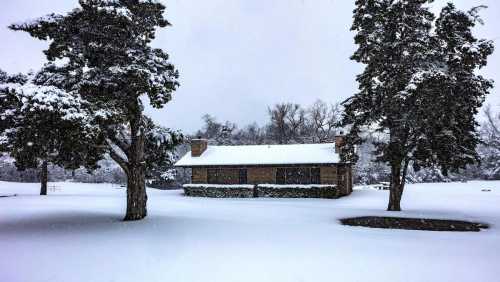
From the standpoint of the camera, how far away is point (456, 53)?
18656 millimetres

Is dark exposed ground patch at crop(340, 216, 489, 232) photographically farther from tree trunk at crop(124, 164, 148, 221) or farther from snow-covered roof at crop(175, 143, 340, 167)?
snow-covered roof at crop(175, 143, 340, 167)

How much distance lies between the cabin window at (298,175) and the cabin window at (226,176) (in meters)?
3.57

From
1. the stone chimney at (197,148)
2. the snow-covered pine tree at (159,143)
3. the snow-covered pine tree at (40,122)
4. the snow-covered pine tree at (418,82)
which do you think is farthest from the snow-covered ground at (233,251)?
the stone chimney at (197,148)

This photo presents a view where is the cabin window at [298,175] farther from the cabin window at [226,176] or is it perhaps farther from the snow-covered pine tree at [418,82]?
the snow-covered pine tree at [418,82]

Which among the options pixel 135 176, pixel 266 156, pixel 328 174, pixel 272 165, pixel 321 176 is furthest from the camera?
pixel 266 156

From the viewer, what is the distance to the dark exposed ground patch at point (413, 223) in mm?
16587

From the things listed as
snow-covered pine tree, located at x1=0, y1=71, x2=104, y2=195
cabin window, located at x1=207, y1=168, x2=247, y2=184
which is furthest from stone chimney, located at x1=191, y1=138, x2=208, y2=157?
snow-covered pine tree, located at x1=0, y1=71, x2=104, y2=195

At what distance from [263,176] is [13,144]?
77.0ft

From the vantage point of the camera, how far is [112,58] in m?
15.8

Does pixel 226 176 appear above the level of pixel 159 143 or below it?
below

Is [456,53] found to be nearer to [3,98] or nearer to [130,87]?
[130,87]

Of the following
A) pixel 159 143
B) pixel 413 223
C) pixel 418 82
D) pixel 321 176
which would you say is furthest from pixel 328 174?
pixel 159 143

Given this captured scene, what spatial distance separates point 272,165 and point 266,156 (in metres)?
1.91

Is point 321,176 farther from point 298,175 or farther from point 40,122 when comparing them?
point 40,122
